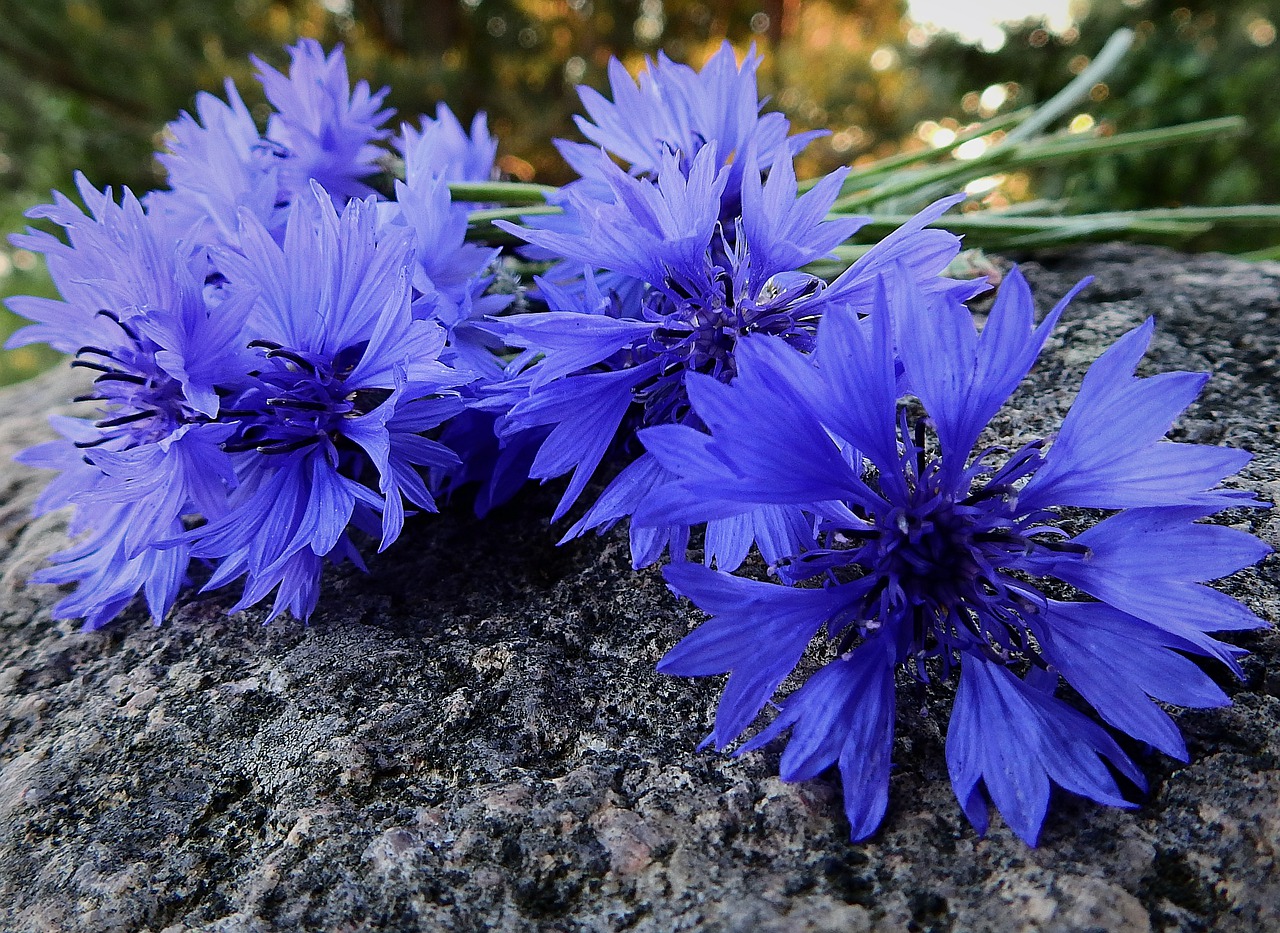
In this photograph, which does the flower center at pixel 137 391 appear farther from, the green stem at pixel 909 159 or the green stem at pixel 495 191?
the green stem at pixel 909 159

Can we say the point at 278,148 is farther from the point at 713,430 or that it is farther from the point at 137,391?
the point at 713,430

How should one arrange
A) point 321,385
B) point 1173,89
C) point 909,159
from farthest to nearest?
point 1173,89 < point 909,159 < point 321,385

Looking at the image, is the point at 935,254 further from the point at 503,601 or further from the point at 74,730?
the point at 74,730

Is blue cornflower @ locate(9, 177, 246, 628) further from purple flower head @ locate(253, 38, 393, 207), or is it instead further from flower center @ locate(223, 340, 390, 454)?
purple flower head @ locate(253, 38, 393, 207)

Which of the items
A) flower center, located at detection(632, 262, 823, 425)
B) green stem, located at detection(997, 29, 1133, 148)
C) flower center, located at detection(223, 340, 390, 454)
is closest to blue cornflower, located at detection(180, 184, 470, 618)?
flower center, located at detection(223, 340, 390, 454)

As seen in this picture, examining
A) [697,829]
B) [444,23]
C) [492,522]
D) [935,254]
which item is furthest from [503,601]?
[444,23]

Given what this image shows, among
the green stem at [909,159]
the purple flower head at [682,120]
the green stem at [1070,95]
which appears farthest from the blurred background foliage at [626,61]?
the purple flower head at [682,120]

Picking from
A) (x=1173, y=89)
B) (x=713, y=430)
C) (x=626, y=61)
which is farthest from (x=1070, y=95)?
(x=626, y=61)
